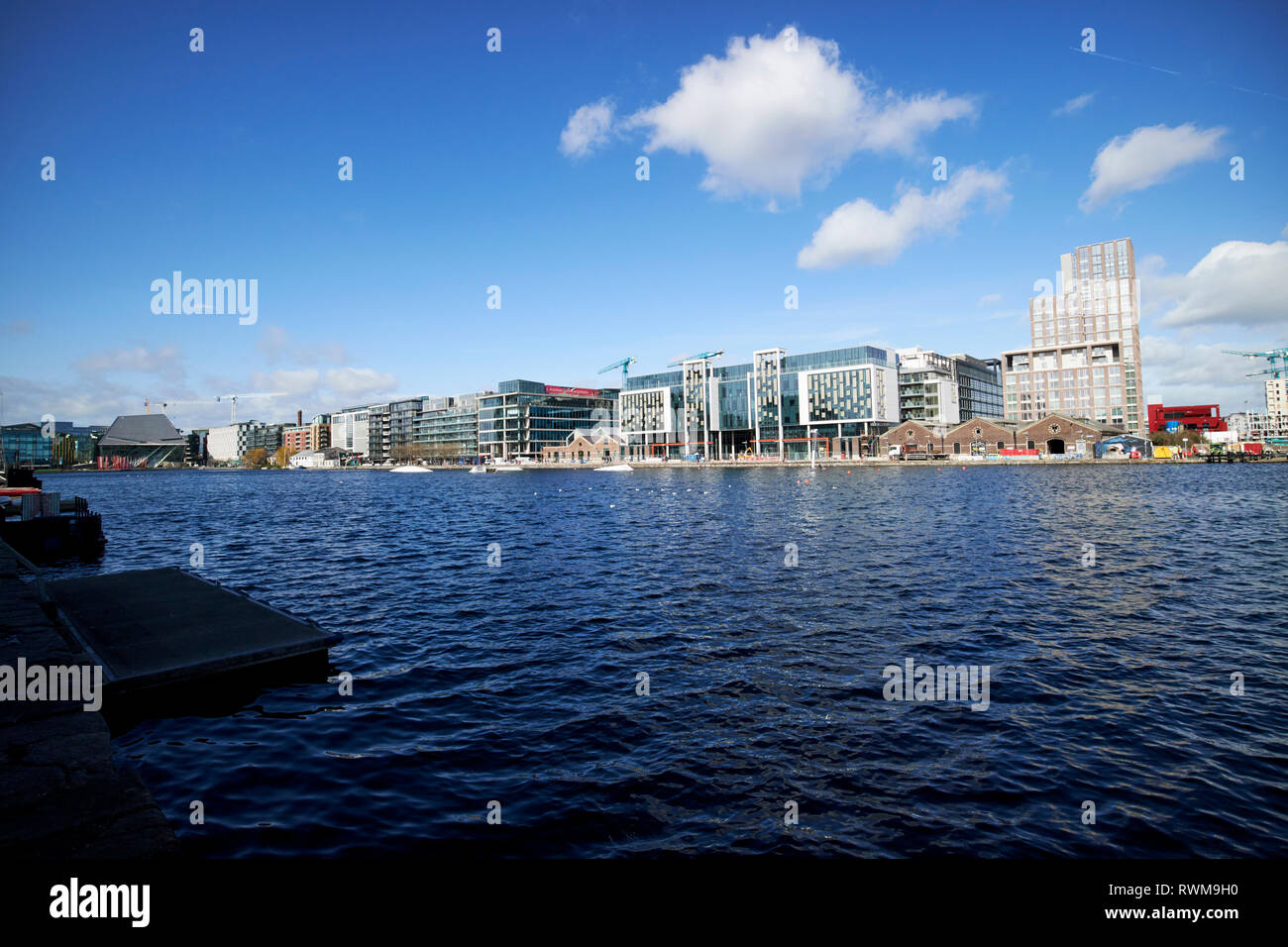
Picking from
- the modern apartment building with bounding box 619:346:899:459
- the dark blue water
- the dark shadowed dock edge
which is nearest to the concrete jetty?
the dark blue water

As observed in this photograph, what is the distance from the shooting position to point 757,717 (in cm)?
1256

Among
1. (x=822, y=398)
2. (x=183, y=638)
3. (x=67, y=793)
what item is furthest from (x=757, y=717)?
(x=822, y=398)

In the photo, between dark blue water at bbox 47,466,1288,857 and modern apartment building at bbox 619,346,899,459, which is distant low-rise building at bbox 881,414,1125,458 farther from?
dark blue water at bbox 47,466,1288,857

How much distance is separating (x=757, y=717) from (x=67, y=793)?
10.2 meters

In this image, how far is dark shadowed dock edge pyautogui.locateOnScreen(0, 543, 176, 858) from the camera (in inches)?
218

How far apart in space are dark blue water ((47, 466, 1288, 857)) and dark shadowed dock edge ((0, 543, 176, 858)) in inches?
73.0

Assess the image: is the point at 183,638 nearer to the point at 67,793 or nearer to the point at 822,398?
the point at 67,793

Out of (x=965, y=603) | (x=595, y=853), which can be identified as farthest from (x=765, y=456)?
(x=595, y=853)

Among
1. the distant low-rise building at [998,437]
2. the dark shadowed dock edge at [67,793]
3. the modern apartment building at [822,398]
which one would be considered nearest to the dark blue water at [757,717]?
the dark shadowed dock edge at [67,793]

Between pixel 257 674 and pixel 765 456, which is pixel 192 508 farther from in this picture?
pixel 765 456

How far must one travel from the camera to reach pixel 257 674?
14680 mm
